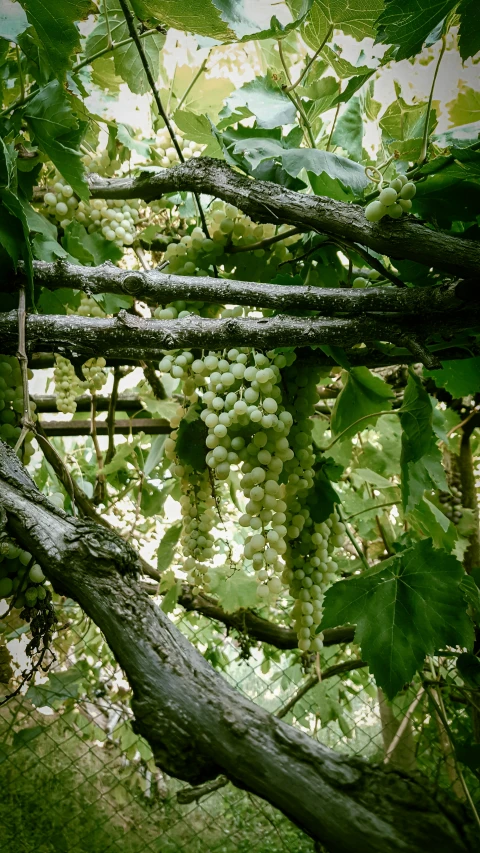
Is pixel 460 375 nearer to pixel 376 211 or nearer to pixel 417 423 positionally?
pixel 417 423

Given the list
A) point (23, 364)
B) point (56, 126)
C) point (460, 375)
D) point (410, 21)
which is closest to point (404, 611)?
point (460, 375)

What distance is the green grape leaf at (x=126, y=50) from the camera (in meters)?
1.02

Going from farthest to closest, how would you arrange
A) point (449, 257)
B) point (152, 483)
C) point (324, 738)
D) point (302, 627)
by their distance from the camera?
point (324, 738) < point (152, 483) < point (302, 627) < point (449, 257)

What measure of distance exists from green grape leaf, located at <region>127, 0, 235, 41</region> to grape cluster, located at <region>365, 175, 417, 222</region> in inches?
13.3

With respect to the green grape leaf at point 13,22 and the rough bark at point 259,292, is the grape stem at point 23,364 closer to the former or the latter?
the rough bark at point 259,292

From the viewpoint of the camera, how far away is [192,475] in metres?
0.89

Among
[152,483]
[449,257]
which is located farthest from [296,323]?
[152,483]

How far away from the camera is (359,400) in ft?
3.15

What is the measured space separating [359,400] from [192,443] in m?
0.29

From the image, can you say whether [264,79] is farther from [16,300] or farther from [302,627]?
[302,627]

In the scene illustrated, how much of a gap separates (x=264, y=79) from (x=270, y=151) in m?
0.14

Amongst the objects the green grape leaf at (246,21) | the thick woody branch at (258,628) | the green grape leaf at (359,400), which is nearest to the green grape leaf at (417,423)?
the green grape leaf at (359,400)

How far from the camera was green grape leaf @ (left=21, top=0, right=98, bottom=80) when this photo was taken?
2.14ft

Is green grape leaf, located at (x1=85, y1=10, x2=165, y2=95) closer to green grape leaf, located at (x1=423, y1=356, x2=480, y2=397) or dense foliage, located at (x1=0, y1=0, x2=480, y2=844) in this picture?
dense foliage, located at (x1=0, y1=0, x2=480, y2=844)
